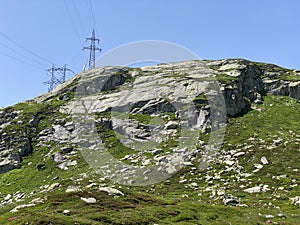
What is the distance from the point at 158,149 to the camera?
274 ft

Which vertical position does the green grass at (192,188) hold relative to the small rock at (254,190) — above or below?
above

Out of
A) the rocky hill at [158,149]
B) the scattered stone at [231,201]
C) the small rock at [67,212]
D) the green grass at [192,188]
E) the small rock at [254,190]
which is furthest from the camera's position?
the small rock at [254,190]

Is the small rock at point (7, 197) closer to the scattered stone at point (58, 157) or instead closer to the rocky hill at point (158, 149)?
the rocky hill at point (158, 149)

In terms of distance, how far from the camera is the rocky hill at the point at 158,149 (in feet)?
121

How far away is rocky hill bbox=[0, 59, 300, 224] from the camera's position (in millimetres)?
36938

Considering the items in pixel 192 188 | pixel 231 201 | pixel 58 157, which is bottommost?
pixel 231 201

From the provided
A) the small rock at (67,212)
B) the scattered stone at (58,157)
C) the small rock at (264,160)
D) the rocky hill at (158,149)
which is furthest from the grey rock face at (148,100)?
the small rock at (67,212)

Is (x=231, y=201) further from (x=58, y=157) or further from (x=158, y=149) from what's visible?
(x=58, y=157)

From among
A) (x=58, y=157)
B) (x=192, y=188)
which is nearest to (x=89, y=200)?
(x=192, y=188)

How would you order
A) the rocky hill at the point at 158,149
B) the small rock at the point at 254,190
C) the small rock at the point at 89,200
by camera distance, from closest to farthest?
1. the small rock at the point at 89,200
2. the rocky hill at the point at 158,149
3. the small rock at the point at 254,190

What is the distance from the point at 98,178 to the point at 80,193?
32.6 m

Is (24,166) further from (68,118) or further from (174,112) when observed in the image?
(174,112)

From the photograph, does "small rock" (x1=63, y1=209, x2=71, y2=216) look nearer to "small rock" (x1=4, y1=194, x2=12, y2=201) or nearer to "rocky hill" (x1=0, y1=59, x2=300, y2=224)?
"rocky hill" (x1=0, y1=59, x2=300, y2=224)

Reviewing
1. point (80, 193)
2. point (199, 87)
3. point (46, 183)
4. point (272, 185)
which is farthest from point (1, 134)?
point (272, 185)
